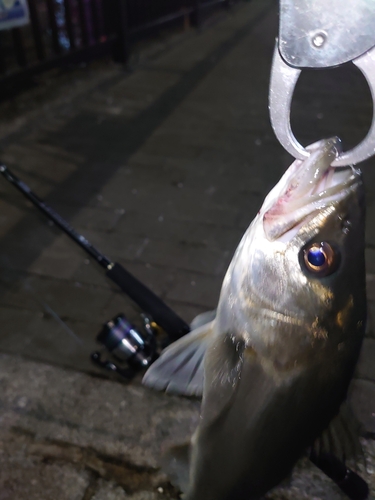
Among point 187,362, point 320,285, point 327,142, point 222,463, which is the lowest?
point 222,463

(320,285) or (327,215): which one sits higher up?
(327,215)

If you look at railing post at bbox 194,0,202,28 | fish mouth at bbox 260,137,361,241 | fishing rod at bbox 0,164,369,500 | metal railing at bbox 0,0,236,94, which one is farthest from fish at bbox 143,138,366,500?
railing post at bbox 194,0,202,28

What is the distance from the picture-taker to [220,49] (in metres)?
8.37

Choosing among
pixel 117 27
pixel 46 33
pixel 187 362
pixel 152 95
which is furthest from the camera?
pixel 46 33

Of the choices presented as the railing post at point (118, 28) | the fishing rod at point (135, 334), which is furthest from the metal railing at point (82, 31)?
the fishing rod at point (135, 334)

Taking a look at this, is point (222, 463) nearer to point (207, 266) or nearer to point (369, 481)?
point (369, 481)

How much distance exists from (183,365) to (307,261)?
1.81 ft

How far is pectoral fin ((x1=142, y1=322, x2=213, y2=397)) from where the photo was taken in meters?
1.44

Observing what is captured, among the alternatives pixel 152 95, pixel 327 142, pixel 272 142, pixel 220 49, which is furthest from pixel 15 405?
pixel 220 49

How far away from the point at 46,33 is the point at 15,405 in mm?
7974

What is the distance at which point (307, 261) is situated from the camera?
1182 mm

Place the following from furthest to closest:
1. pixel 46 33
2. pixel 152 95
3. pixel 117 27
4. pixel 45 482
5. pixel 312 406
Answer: pixel 46 33
pixel 117 27
pixel 152 95
pixel 45 482
pixel 312 406

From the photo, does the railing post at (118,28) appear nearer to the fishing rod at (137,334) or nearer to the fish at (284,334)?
the fishing rod at (137,334)

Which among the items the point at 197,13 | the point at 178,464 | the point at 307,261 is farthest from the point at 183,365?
the point at 197,13
